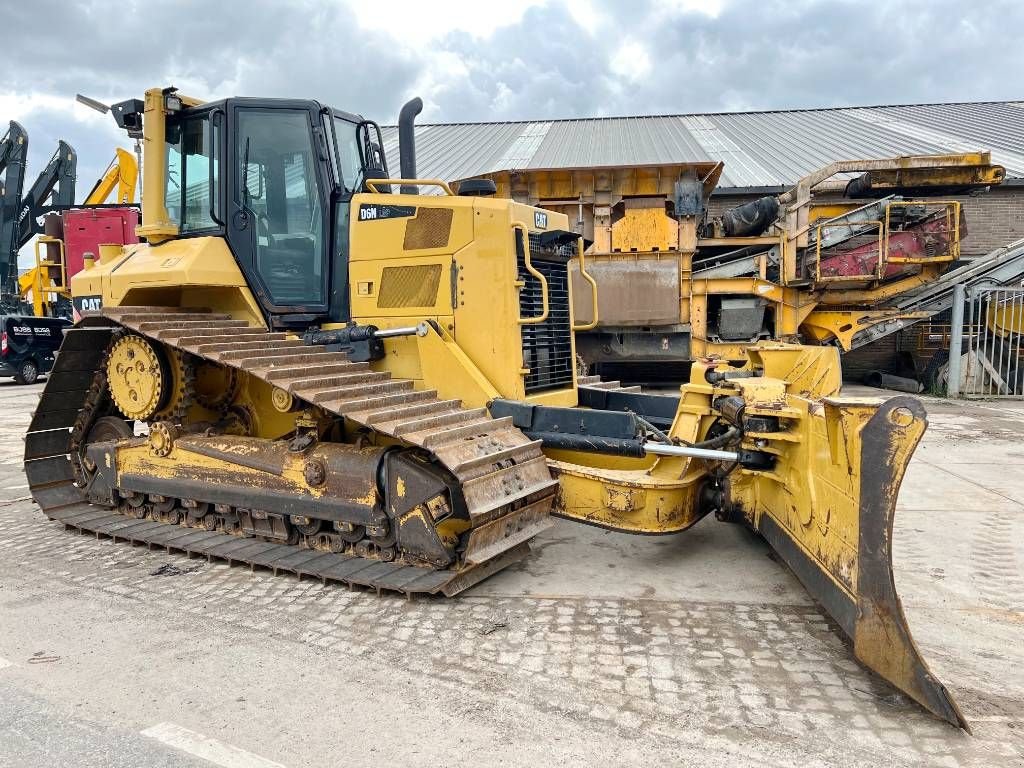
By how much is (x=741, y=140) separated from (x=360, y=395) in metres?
20.2

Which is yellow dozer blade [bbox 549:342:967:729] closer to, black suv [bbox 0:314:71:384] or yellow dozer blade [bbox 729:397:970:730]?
yellow dozer blade [bbox 729:397:970:730]

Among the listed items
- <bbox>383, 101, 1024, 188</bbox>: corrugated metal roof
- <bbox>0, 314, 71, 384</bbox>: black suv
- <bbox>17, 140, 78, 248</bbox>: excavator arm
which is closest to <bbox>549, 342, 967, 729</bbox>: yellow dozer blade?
<bbox>383, 101, 1024, 188</bbox>: corrugated metal roof

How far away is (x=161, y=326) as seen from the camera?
16.0ft

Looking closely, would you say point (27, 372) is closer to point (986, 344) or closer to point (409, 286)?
point (409, 286)

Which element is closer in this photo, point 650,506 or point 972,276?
point 650,506

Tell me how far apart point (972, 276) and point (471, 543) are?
1310cm

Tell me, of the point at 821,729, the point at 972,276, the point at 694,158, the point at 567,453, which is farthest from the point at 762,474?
the point at 694,158

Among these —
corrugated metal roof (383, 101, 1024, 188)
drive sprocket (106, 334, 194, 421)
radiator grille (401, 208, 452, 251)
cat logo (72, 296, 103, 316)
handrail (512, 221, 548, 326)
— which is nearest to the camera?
handrail (512, 221, 548, 326)

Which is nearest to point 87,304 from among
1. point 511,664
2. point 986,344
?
point 511,664

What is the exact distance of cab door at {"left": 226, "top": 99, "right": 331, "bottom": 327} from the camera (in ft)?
17.1

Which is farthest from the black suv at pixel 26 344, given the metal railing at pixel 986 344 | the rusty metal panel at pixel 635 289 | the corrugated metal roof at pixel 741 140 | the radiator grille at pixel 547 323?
the metal railing at pixel 986 344

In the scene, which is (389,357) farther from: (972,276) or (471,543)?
(972,276)

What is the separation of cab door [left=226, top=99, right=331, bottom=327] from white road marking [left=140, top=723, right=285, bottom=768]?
307 cm

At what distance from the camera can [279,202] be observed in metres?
5.27
